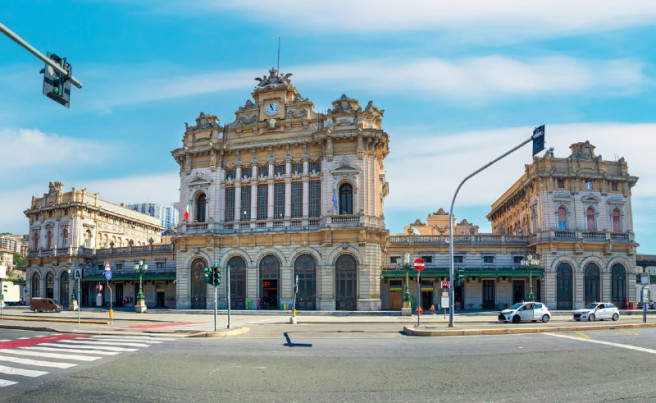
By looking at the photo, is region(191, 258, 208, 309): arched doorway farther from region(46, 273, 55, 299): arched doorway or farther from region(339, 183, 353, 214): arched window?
region(46, 273, 55, 299): arched doorway

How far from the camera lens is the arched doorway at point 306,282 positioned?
47.3 metres

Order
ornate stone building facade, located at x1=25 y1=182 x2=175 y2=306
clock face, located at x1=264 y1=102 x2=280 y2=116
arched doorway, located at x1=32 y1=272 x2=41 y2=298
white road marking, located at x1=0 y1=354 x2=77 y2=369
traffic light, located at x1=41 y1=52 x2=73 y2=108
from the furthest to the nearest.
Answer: arched doorway, located at x1=32 y1=272 x2=41 y2=298 → ornate stone building facade, located at x1=25 y1=182 x2=175 y2=306 → clock face, located at x1=264 y1=102 x2=280 y2=116 → white road marking, located at x1=0 y1=354 x2=77 y2=369 → traffic light, located at x1=41 y1=52 x2=73 y2=108

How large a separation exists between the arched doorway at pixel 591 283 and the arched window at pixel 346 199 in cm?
2384

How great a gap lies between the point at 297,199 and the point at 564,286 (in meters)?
26.6

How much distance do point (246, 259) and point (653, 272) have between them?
1885 inches

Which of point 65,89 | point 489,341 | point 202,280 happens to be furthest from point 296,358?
point 202,280

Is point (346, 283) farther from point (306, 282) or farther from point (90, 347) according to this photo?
point (90, 347)

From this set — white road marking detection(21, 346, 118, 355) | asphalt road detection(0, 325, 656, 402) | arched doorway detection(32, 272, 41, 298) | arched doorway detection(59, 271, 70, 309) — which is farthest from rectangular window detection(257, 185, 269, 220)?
arched doorway detection(32, 272, 41, 298)

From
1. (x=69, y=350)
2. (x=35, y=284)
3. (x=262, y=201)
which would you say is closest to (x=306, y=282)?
(x=262, y=201)

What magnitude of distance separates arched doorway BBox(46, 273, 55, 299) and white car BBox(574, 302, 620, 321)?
6008cm

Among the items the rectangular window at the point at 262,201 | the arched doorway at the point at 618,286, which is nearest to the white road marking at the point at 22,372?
the rectangular window at the point at 262,201

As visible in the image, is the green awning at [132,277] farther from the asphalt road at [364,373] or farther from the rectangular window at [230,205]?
the asphalt road at [364,373]

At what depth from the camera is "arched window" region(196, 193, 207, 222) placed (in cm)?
5188

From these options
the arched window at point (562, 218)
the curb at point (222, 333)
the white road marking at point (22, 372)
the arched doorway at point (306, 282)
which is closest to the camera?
the white road marking at point (22, 372)
